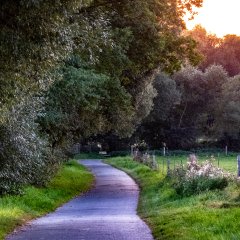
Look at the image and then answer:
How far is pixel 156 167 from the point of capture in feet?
169

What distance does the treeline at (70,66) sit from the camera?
11805 mm

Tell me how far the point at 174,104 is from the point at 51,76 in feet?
245

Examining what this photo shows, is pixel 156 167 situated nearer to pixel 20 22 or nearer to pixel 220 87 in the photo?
pixel 20 22

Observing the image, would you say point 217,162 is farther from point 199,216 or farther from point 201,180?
point 199,216

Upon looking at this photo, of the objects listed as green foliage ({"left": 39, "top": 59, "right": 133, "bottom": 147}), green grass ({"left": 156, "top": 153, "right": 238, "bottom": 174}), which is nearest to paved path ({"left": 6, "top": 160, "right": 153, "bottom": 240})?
green foliage ({"left": 39, "top": 59, "right": 133, "bottom": 147})

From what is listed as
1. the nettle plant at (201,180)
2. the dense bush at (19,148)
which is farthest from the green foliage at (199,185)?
the dense bush at (19,148)

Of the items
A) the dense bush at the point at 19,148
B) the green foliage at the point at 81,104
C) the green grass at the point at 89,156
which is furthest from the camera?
the green grass at the point at 89,156

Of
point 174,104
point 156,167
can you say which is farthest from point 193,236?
point 174,104

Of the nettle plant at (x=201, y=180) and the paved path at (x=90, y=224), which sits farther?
the nettle plant at (x=201, y=180)

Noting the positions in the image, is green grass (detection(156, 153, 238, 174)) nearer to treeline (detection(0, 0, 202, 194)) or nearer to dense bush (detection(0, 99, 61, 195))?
treeline (detection(0, 0, 202, 194))

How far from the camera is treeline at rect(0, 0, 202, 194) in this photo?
38.7 feet

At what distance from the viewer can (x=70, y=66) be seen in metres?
31.0

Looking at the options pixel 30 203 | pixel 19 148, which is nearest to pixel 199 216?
pixel 19 148

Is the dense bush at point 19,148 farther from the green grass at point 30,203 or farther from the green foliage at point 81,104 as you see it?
the green foliage at point 81,104
